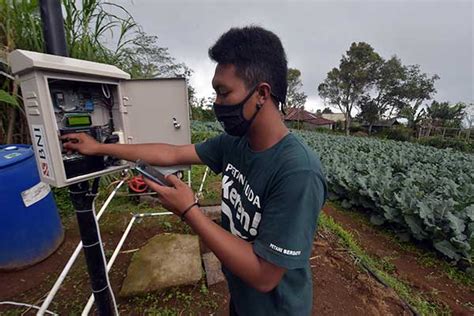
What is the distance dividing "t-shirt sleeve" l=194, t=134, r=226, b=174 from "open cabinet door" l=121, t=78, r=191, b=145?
20.1 inches

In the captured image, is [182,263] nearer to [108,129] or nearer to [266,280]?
[108,129]

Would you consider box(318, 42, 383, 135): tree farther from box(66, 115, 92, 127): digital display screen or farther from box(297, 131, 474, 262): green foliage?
box(66, 115, 92, 127): digital display screen

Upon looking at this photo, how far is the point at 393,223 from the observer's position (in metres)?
4.39

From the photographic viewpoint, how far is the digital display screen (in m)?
1.27

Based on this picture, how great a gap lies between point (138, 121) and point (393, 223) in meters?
4.69

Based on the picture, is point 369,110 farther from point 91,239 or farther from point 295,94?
point 91,239

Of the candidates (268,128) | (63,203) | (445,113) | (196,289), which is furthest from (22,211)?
(445,113)

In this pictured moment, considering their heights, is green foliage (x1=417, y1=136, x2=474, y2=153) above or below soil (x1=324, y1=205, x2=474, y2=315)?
below

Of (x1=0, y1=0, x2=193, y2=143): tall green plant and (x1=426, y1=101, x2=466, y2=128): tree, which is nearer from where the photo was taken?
(x1=0, y1=0, x2=193, y2=143): tall green plant

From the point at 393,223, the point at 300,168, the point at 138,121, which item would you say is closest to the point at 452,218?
the point at 393,223

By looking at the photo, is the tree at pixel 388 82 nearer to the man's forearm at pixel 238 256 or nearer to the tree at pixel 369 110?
the tree at pixel 369 110

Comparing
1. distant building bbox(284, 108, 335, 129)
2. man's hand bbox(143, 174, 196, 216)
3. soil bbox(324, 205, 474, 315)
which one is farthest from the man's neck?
distant building bbox(284, 108, 335, 129)

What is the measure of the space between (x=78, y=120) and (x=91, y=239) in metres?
0.71

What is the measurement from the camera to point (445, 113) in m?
31.6
